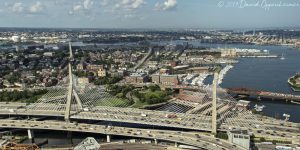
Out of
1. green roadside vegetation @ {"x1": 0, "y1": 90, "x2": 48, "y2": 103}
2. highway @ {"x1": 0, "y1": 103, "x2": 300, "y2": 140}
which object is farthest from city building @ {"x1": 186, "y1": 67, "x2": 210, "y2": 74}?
highway @ {"x1": 0, "y1": 103, "x2": 300, "y2": 140}

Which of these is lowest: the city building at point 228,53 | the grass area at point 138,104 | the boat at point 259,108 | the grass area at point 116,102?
the boat at point 259,108

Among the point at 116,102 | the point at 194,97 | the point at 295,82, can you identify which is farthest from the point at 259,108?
the point at 295,82

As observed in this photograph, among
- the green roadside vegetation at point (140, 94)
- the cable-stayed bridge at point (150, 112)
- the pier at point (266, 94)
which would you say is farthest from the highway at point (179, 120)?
the pier at point (266, 94)

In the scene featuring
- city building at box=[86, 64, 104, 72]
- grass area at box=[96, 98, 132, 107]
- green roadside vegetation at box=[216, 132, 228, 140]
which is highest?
city building at box=[86, 64, 104, 72]

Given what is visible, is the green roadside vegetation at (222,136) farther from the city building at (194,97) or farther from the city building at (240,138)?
the city building at (194,97)

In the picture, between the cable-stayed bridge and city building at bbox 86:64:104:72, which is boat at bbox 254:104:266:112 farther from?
city building at bbox 86:64:104:72
